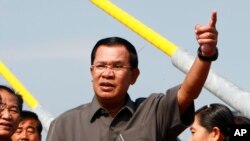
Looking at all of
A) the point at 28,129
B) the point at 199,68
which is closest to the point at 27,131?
the point at 28,129

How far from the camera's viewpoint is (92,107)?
5801mm

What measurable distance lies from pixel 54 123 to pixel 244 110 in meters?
7.84

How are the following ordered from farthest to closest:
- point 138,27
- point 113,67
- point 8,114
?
point 138,27, point 8,114, point 113,67

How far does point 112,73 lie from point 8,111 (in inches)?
88.9

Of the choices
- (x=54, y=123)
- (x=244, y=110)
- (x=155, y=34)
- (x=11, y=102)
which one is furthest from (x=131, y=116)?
(x=155, y=34)

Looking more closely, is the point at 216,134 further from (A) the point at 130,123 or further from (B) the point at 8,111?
(B) the point at 8,111

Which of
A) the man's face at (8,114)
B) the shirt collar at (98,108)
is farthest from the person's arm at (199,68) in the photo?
the man's face at (8,114)

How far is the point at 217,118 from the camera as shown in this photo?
6.96m

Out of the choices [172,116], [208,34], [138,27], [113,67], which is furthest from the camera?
[138,27]

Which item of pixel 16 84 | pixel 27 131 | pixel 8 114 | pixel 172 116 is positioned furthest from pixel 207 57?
pixel 16 84

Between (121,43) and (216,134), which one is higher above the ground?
(121,43)

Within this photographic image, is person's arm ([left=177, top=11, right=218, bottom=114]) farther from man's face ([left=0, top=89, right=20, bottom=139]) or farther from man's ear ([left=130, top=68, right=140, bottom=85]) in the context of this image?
man's face ([left=0, top=89, right=20, bottom=139])

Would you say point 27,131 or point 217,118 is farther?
point 27,131

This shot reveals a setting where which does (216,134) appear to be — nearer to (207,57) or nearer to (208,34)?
(207,57)
